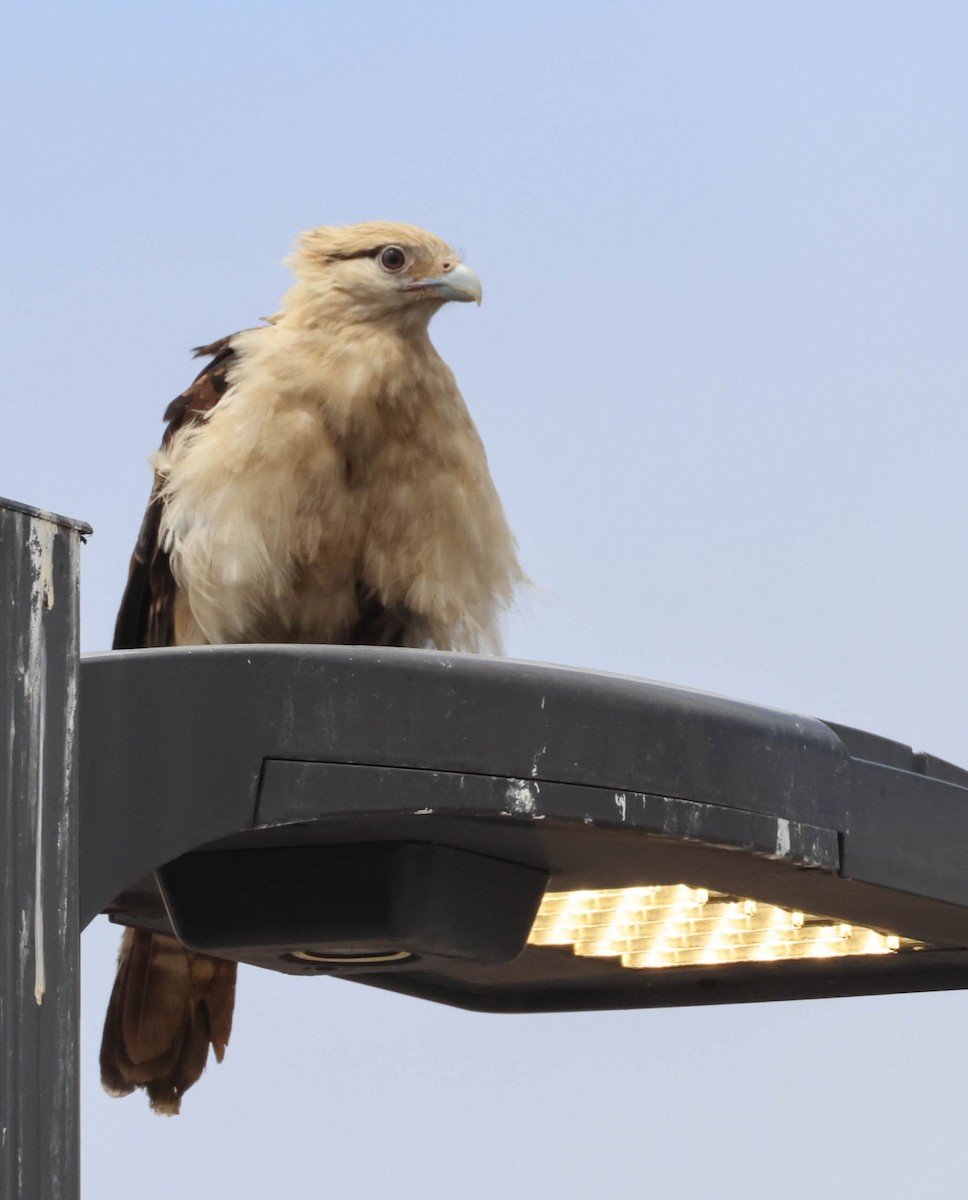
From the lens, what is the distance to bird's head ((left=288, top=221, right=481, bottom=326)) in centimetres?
519

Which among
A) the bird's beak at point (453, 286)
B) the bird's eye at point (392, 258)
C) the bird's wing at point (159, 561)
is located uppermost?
the bird's eye at point (392, 258)

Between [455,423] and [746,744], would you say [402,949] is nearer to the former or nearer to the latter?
[746,744]

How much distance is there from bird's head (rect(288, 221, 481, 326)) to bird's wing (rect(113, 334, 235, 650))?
0.95ft

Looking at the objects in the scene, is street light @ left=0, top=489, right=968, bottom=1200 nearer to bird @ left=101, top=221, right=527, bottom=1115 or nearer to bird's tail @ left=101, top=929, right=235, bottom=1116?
bird's tail @ left=101, top=929, right=235, bottom=1116

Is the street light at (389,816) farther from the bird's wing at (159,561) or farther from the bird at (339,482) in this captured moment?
the bird's wing at (159,561)

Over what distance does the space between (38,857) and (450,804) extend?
46cm

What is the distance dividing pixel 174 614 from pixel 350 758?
3382mm

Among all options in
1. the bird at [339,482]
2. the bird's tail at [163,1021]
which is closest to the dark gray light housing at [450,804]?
the bird's tail at [163,1021]

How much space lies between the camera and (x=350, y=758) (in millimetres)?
1999

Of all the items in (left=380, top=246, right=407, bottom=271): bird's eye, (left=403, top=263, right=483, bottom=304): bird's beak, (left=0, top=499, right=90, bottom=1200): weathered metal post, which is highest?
(left=380, top=246, right=407, bottom=271): bird's eye

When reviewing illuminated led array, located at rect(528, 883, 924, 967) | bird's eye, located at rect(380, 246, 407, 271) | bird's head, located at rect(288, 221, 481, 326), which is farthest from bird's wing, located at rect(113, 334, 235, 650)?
illuminated led array, located at rect(528, 883, 924, 967)

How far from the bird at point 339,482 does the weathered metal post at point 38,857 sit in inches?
116

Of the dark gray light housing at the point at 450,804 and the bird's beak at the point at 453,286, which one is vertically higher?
the bird's beak at the point at 453,286

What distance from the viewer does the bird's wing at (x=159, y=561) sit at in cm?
→ 513
